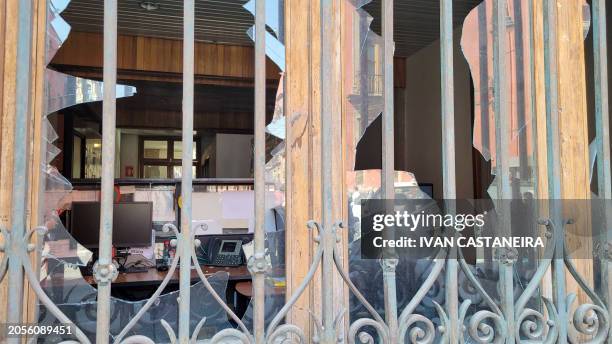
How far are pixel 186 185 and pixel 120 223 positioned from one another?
3.00 meters

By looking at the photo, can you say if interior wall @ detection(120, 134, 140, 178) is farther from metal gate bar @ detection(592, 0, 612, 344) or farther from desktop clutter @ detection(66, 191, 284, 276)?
metal gate bar @ detection(592, 0, 612, 344)

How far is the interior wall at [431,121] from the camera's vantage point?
12.4 feet

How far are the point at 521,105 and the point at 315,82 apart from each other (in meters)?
0.66

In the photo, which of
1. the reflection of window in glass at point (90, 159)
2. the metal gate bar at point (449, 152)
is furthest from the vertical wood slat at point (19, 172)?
the reflection of window in glass at point (90, 159)

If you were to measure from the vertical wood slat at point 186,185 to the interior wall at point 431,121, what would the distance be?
293 cm

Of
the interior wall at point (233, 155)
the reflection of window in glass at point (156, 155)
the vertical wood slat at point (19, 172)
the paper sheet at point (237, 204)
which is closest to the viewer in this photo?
the vertical wood slat at point (19, 172)

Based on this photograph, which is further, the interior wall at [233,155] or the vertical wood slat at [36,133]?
the interior wall at [233,155]

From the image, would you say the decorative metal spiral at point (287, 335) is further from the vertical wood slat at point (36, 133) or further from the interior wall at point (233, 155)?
the interior wall at point (233, 155)

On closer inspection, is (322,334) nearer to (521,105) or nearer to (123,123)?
(521,105)

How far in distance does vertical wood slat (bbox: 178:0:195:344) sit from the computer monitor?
9.47 feet

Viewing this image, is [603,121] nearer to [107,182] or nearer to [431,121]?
[107,182]

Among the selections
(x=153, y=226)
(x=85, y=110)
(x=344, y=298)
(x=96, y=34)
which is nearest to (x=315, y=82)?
(x=344, y=298)

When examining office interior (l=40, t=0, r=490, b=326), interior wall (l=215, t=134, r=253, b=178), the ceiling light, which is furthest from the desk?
interior wall (l=215, t=134, r=253, b=178)

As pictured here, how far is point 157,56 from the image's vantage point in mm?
4477
